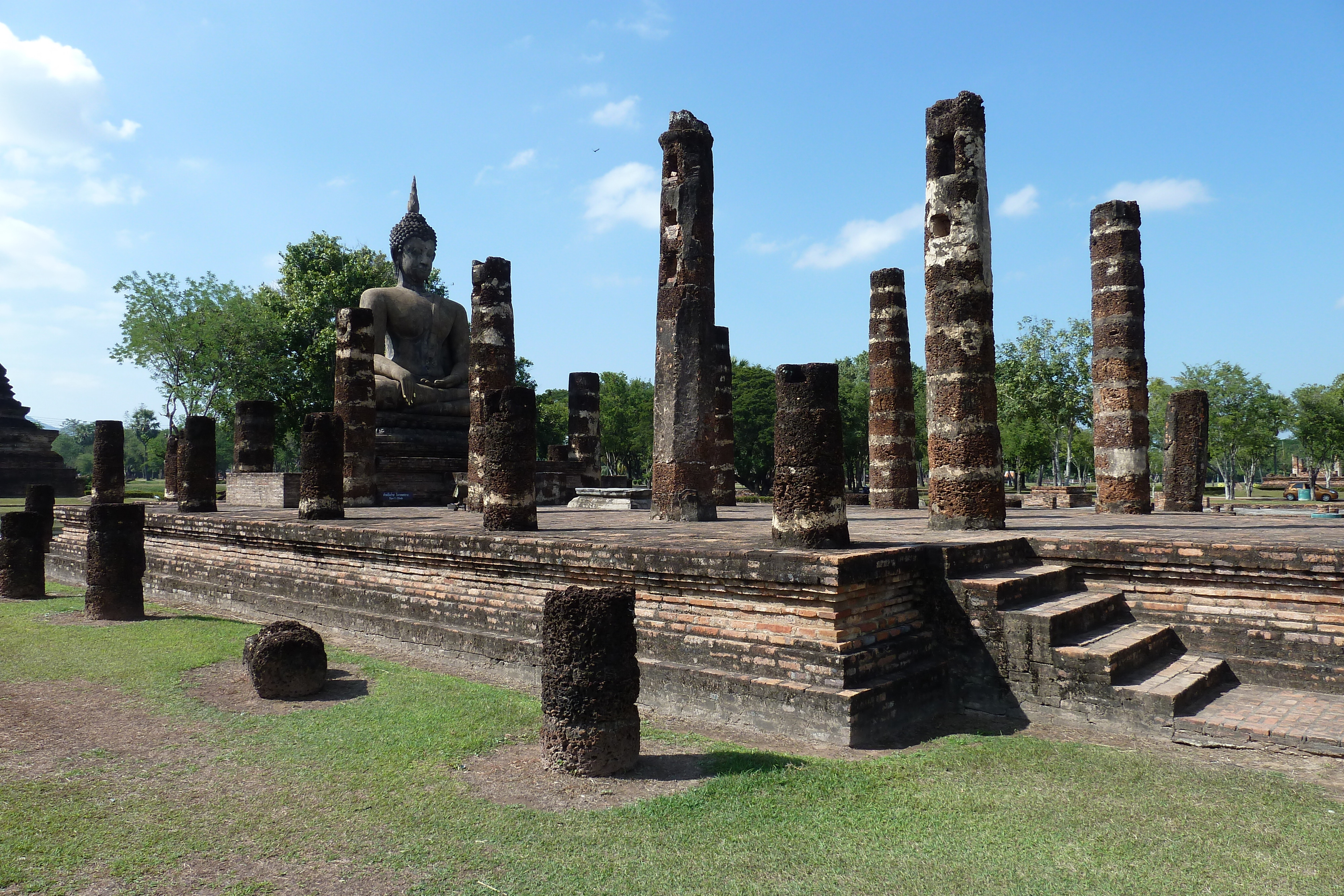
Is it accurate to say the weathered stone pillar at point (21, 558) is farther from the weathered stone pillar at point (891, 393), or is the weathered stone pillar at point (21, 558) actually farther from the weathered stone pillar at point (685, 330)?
the weathered stone pillar at point (891, 393)

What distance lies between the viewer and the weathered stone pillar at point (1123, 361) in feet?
43.1

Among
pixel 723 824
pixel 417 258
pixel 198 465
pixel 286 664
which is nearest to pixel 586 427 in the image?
pixel 417 258

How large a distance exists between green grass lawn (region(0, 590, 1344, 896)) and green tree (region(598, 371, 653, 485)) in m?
44.6

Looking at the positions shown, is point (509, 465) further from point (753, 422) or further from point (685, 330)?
point (753, 422)

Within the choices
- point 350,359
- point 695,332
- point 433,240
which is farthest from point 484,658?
point 433,240

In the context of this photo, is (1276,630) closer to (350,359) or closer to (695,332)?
(695,332)

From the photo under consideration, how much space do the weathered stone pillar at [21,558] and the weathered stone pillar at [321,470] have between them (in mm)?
3662

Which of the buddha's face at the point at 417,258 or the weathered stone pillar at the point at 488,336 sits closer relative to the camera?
the weathered stone pillar at the point at 488,336

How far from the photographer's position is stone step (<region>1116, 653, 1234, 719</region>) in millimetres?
5453

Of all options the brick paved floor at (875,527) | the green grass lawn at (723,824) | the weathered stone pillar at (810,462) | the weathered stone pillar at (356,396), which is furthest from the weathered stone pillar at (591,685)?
the weathered stone pillar at (356,396)

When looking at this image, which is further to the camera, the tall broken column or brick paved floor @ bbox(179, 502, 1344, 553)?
the tall broken column

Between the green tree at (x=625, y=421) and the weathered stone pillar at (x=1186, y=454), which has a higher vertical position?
the green tree at (x=625, y=421)

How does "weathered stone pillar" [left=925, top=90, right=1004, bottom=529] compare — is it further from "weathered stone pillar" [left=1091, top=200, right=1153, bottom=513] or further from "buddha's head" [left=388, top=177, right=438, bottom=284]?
"buddha's head" [left=388, top=177, right=438, bottom=284]

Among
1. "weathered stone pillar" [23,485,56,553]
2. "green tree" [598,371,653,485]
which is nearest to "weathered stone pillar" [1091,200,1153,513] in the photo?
"weathered stone pillar" [23,485,56,553]
